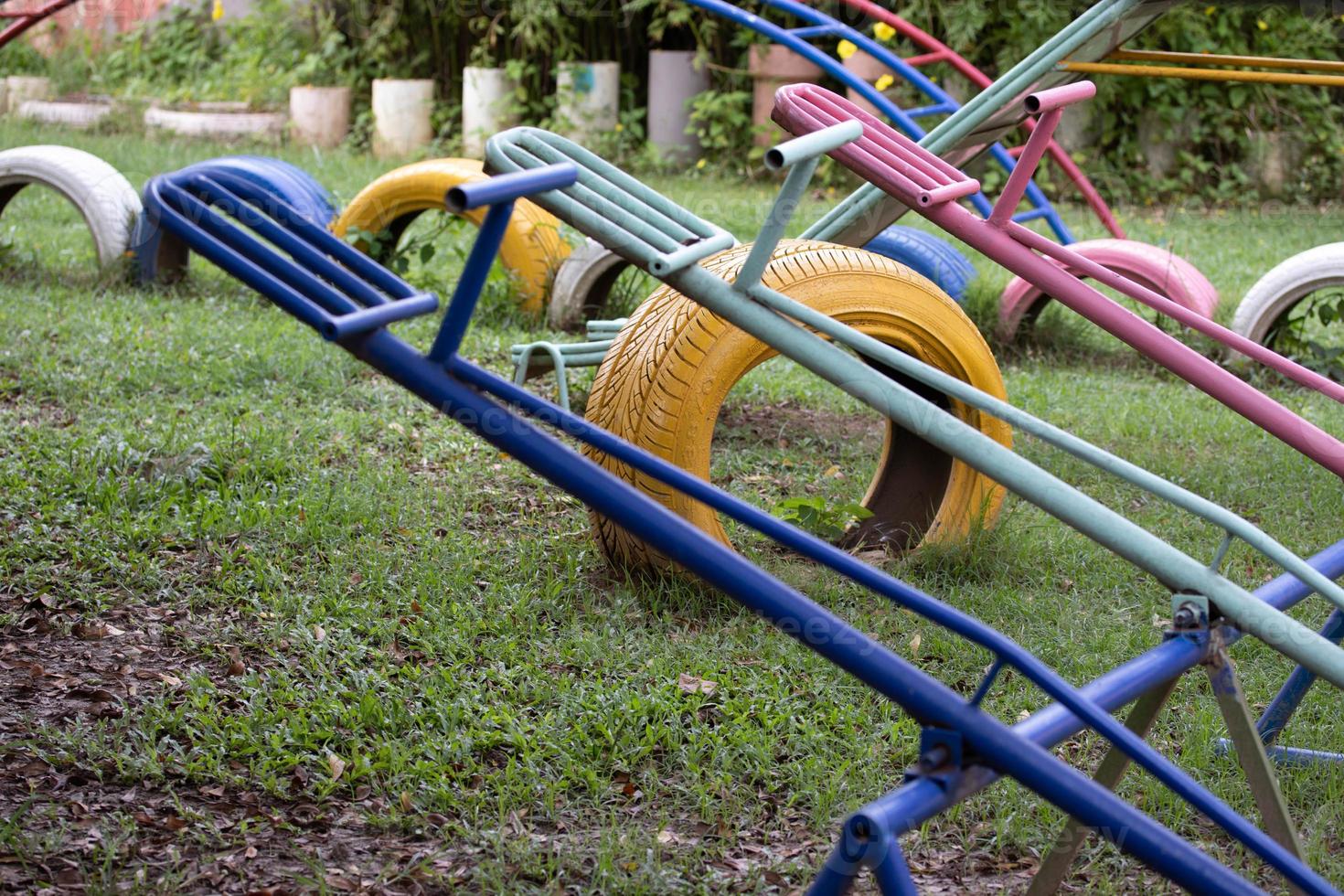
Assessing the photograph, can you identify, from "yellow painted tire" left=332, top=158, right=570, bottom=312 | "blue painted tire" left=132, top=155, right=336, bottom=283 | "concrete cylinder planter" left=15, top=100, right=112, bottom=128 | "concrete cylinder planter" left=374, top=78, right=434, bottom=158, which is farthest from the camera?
"concrete cylinder planter" left=15, top=100, right=112, bottom=128

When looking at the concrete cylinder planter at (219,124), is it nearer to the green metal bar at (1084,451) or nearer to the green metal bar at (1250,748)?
the green metal bar at (1084,451)

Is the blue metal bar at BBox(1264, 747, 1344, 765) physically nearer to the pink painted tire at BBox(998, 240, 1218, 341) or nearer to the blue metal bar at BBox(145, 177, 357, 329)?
the blue metal bar at BBox(145, 177, 357, 329)

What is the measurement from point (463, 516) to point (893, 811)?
2457 millimetres

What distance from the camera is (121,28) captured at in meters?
13.4

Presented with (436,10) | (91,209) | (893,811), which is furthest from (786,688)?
(436,10)

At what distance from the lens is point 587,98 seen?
1055cm

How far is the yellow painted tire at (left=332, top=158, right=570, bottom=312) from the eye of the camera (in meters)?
5.67

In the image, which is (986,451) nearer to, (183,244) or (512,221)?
(512,221)

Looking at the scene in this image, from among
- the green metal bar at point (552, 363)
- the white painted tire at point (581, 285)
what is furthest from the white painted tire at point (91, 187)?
the green metal bar at point (552, 363)

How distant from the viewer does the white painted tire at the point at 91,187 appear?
587 centimetres

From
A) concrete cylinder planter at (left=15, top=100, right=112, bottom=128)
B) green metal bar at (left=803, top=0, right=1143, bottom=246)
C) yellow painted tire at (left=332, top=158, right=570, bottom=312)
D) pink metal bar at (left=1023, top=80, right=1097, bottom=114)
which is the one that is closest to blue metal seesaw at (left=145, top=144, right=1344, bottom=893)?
pink metal bar at (left=1023, top=80, right=1097, bottom=114)

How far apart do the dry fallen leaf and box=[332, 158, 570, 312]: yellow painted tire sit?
313 centimetres

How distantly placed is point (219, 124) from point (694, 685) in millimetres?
9423

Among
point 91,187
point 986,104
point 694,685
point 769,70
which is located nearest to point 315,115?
point 769,70
